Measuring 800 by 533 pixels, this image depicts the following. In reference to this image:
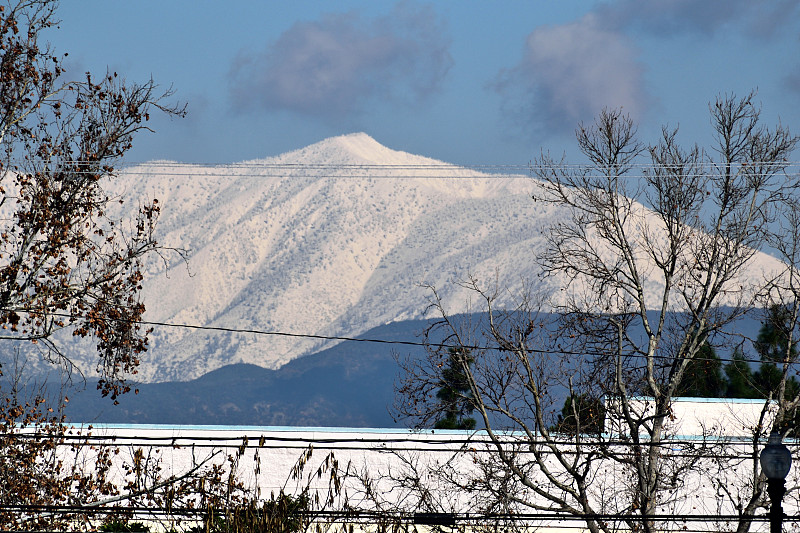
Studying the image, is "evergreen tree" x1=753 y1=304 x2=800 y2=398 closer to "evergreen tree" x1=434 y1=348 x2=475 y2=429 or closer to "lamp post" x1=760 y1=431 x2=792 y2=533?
"evergreen tree" x1=434 y1=348 x2=475 y2=429

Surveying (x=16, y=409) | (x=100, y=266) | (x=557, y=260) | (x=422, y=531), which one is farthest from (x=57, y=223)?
(x=557, y=260)

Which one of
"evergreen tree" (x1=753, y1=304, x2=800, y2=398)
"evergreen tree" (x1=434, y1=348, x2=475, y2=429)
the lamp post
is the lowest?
the lamp post

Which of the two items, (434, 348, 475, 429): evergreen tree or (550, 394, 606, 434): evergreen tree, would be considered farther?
(550, 394, 606, 434): evergreen tree

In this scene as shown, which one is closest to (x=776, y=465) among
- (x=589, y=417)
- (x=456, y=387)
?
(x=589, y=417)

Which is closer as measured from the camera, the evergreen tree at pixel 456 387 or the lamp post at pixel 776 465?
Answer: the lamp post at pixel 776 465

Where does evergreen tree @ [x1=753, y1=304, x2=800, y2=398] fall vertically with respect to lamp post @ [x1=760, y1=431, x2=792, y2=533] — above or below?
above

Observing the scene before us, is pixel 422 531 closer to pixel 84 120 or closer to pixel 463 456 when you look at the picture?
pixel 463 456

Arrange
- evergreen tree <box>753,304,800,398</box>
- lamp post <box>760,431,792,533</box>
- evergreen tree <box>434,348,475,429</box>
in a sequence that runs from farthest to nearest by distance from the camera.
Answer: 1. evergreen tree <box>753,304,800,398</box>
2. evergreen tree <box>434,348,475,429</box>
3. lamp post <box>760,431,792,533</box>

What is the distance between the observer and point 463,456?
21766 millimetres

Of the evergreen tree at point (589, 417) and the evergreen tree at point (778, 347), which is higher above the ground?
the evergreen tree at point (778, 347)

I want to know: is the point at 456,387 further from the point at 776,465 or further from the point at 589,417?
the point at 776,465

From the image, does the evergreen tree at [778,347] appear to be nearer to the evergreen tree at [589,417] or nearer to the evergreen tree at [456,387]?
the evergreen tree at [589,417]

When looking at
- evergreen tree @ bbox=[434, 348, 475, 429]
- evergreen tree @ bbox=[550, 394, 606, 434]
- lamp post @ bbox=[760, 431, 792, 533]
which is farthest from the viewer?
evergreen tree @ bbox=[550, 394, 606, 434]

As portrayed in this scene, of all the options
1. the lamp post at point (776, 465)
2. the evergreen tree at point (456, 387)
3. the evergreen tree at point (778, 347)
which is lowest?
the lamp post at point (776, 465)
